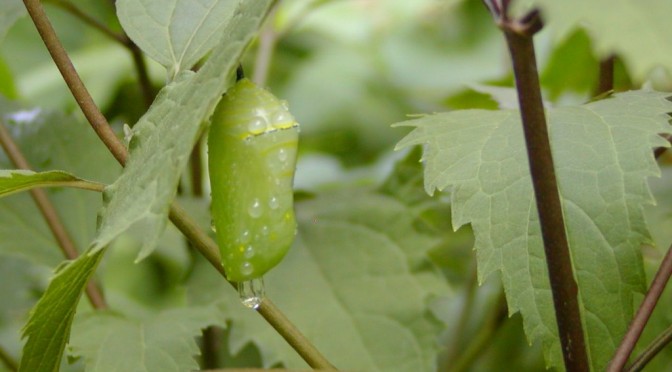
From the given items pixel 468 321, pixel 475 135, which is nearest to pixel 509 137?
pixel 475 135

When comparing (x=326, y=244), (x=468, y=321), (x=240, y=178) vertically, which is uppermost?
(x=240, y=178)

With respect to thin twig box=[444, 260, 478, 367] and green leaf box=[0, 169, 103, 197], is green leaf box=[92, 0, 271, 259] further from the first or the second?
thin twig box=[444, 260, 478, 367]

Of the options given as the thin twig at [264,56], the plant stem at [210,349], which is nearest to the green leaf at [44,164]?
the plant stem at [210,349]

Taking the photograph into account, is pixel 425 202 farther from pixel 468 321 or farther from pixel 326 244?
pixel 468 321

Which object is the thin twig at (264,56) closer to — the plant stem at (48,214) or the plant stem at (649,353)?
the plant stem at (48,214)

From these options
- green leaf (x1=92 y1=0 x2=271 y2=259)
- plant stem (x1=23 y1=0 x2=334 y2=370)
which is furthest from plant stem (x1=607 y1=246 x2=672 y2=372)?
green leaf (x1=92 y1=0 x2=271 y2=259)

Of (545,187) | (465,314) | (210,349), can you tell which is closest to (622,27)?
(545,187)

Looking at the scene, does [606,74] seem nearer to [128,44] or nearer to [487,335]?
[487,335]
